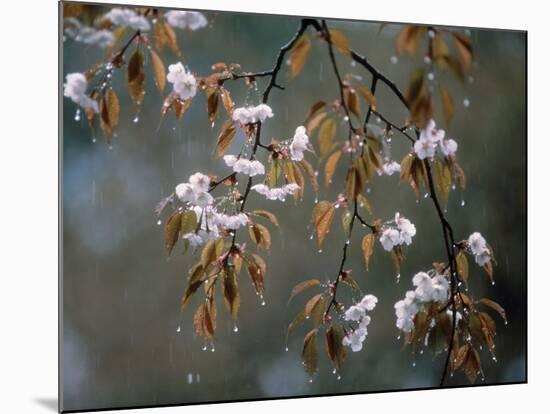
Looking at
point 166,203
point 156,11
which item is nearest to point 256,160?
point 166,203

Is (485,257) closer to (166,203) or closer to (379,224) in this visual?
(379,224)

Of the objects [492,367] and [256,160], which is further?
[492,367]

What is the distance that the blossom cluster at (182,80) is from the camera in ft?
11.8

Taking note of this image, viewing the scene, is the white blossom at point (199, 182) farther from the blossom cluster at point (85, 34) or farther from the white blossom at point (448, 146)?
the white blossom at point (448, 146)

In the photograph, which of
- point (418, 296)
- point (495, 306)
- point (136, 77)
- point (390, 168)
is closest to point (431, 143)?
point (390, 168)

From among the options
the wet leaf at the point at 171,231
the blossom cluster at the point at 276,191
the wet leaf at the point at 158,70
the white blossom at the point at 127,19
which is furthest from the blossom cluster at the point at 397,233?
the white blossom at the point at 127,19

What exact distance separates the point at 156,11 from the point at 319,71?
0.71m

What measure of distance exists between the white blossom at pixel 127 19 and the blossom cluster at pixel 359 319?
1424mm

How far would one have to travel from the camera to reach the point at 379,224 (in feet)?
12.7

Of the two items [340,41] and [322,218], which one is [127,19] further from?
[322,218]

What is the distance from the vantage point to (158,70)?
358cm

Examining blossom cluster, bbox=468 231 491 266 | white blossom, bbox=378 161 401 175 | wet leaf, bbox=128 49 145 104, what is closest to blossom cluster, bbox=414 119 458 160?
white blossom, bbox=378 161 401 175

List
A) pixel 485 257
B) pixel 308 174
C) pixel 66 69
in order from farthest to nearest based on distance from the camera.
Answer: pixel 485 257, pixel 308 174, pixel 66 69

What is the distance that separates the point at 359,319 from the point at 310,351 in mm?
249
